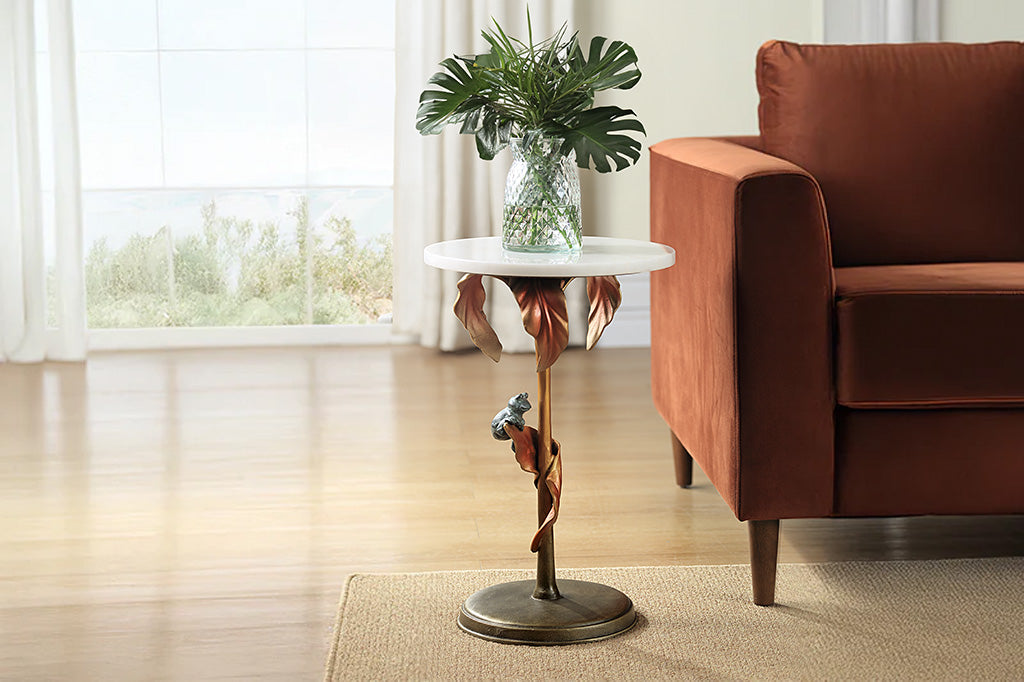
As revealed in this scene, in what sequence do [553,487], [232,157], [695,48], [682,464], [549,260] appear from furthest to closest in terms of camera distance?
[232,157] < [695,48] < [682,464] < [553,487] < [549,260]

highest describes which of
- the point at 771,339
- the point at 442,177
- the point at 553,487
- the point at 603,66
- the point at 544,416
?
the point at 603,66

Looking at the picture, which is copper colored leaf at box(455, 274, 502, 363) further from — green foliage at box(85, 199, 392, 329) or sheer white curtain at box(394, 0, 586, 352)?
green foliage at box(85, 199, 392, 329)

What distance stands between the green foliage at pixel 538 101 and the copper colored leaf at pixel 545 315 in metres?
0.19

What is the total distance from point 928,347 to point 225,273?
9.80 ft

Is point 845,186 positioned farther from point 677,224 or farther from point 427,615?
point 427,615

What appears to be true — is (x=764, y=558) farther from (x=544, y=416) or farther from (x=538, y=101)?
(x=538, y=101)

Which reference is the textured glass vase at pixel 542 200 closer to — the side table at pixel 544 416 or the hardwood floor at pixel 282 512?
the side table at pixel 544 416

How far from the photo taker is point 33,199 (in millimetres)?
4113

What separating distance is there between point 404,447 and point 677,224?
3.35 ft

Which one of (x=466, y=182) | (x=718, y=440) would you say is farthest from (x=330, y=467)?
(x=466, y=182)

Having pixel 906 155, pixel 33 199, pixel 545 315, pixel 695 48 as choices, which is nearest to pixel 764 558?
pixel 545 315

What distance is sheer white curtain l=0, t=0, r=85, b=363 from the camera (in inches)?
159

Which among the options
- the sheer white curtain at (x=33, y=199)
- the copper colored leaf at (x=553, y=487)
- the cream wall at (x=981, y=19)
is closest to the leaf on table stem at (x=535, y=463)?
the copper colored leaf at (x=553, y=487)

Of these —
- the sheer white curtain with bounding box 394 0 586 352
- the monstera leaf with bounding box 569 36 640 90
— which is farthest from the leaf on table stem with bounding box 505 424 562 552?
the sheer white curtain with bounding box 394 0 586 352
